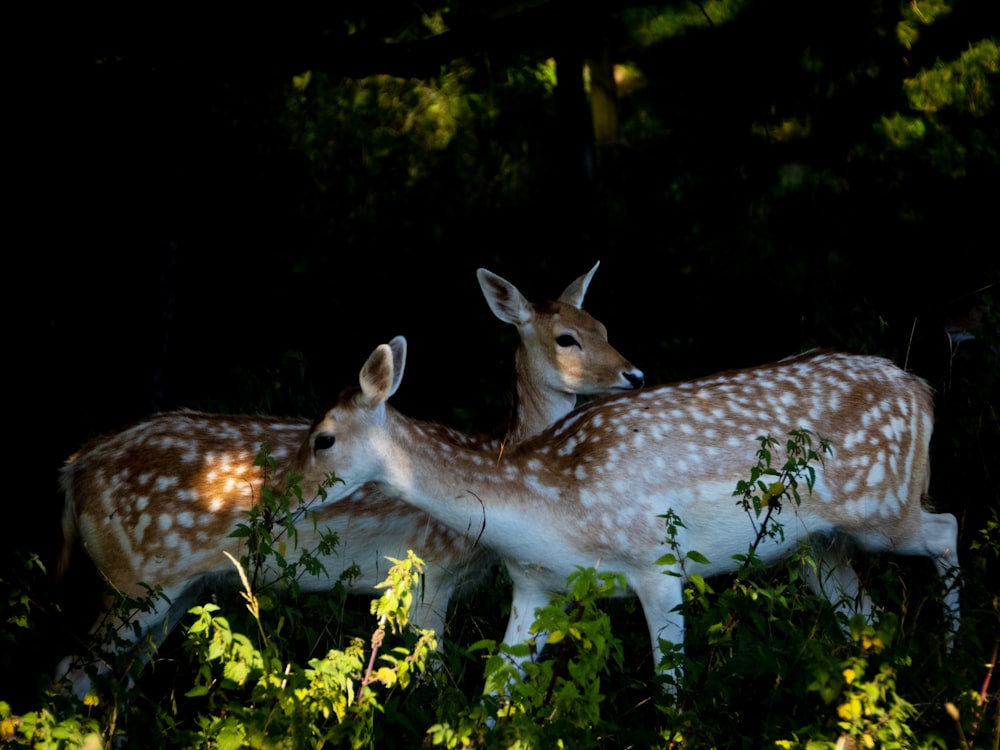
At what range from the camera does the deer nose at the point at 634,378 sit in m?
5.82

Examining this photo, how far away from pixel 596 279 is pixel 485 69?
1762 millimetres

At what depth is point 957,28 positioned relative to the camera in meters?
7.62

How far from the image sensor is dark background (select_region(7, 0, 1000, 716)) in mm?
6074

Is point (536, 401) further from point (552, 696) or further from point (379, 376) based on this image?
point (552, 696)

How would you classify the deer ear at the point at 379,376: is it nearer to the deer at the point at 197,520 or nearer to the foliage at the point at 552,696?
the deer at the point at 197,520

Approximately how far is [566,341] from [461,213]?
2379 millimetres

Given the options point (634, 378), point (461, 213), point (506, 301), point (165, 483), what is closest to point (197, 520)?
point (165, 483)

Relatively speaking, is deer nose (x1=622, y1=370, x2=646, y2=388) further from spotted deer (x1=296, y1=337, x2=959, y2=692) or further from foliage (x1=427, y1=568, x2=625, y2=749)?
foliage (x1=427, y1=568, x2=625, y2=749)

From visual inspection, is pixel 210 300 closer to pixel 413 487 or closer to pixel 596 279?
pixel 596 279

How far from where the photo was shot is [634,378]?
5.83 meters

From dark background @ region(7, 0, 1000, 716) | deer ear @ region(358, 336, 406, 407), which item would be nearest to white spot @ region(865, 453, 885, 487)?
dark background @ region(7, 0, 1000, 716)

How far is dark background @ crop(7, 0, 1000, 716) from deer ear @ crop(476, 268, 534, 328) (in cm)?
73

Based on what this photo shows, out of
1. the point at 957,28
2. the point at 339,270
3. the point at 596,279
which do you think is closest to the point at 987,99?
the point at 957,28

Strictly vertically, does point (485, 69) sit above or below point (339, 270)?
above
